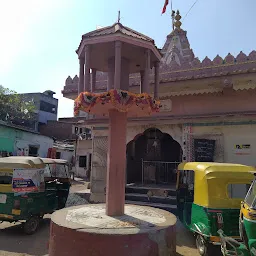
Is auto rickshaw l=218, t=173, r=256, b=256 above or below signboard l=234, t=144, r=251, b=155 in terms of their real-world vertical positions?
below

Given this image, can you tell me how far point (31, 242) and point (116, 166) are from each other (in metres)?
3.63

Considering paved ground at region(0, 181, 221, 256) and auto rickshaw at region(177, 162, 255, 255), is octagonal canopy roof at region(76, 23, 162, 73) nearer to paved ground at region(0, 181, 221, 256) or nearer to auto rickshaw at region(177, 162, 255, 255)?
auto rickshaw at region(177, 162, 255, 255)

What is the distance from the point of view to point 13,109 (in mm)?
29891

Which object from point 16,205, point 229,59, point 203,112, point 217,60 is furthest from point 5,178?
point 229,59

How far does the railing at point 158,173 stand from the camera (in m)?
14.3

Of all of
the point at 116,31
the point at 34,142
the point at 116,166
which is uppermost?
the point at 116,31

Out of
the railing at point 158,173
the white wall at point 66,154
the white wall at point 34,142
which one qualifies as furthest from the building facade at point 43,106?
the railing at point 158,173

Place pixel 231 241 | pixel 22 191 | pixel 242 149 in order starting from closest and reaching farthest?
pixel 231 241 < pixel 22 191 < pixel 242 149

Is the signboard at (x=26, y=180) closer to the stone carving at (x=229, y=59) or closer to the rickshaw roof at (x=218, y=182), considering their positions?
the rickshaw roof at (x=218, y=182)

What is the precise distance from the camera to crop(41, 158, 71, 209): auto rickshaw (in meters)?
10.7

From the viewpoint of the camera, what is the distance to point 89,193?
12.4 meters

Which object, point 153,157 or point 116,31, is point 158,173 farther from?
point 116,31

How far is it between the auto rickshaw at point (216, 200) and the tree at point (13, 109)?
26.4m

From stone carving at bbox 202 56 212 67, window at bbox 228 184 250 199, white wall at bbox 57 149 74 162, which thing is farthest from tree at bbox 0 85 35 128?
window at bbox 228 184 250 199
